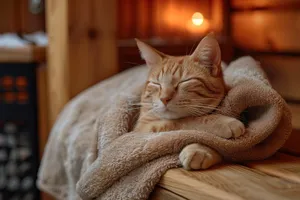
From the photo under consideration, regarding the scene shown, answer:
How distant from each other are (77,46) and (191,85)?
0.82 meters

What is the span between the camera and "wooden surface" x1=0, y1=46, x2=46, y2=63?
185 cm

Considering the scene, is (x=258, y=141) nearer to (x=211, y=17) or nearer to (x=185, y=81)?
(x=185, y=81)

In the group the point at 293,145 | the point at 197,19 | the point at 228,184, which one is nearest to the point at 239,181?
the point at 228,184

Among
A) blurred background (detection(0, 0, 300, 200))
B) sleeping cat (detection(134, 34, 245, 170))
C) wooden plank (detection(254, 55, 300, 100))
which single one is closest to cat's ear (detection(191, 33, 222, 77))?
sleeping cat (detection(134, 34, 245, 170))

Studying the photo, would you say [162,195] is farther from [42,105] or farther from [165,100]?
[42,105]

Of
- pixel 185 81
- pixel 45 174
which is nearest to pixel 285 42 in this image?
pixel 185 81

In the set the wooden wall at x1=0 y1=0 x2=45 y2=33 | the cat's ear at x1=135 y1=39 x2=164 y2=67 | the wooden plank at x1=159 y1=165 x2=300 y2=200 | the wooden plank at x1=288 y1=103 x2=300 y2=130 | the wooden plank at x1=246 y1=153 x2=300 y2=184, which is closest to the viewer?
the wooden plank at x1=159 y1=165 x2=300 y2=200

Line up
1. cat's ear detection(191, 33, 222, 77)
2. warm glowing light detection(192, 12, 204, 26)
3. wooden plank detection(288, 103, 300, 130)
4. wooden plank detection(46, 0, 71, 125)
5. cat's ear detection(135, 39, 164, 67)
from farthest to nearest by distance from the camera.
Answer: warm glowing light detection(192, 12, 204, 26) < wooden plank detection(46, 0, 71, 125) < wooden plank detection(288, 103, 300, 130) < cat's ear detection(135, 39, 164, 67) < cat's ear detection(191, 33, 222, 77)

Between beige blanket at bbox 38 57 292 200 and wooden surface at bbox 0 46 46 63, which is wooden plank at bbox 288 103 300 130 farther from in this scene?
wooden surface at bbox 0 46 46 63

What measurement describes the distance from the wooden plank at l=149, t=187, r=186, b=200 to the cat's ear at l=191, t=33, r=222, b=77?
0.32 metres

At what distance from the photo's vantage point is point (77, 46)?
1.83 m

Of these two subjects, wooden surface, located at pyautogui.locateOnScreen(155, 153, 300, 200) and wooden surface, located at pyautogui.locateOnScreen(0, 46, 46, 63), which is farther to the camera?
wooden surface, located at pyautogui.locateOnScreen(0, 46, 46, 63)

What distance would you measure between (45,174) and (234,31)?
107 centimetres

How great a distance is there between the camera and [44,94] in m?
1.94
